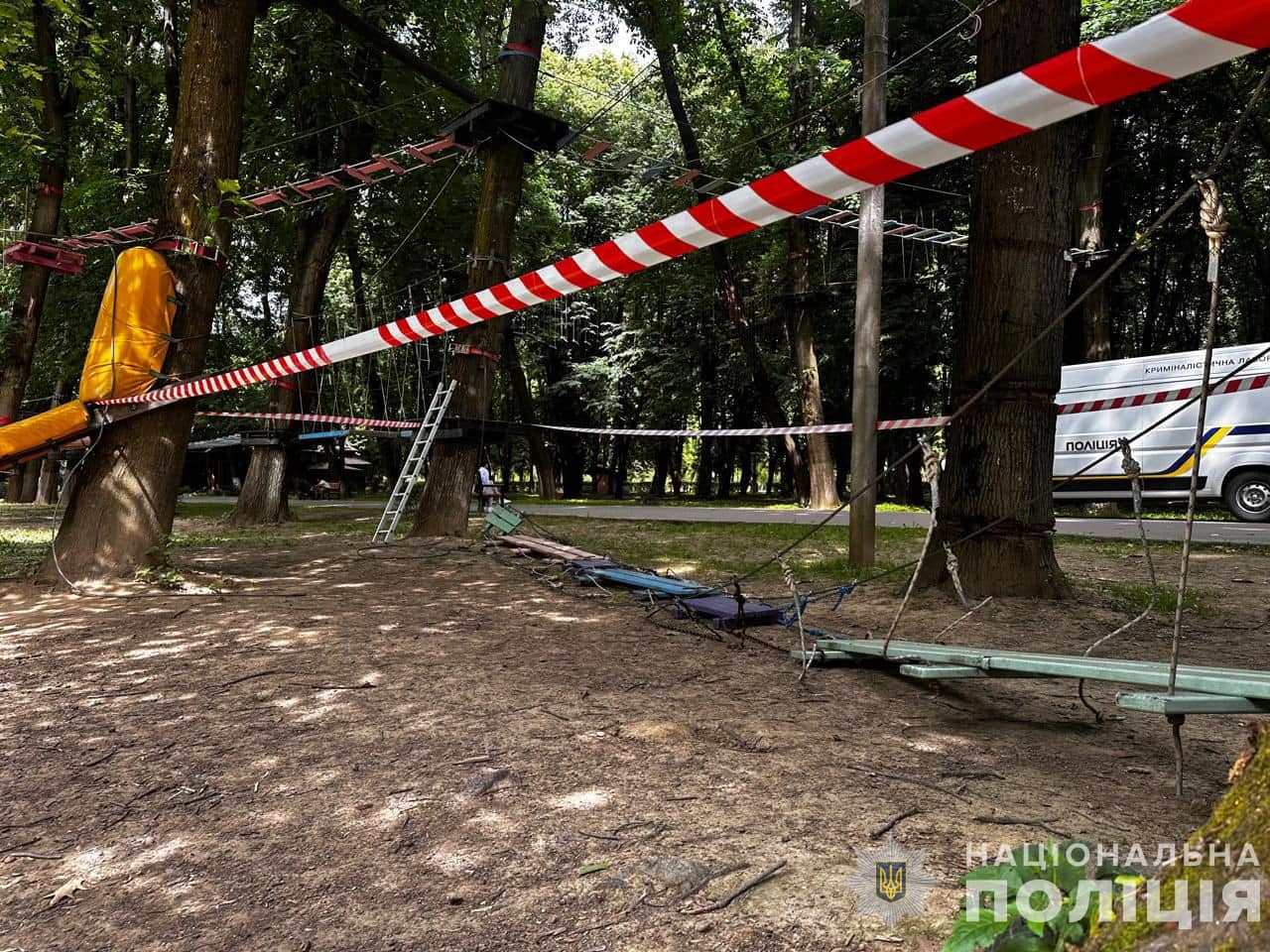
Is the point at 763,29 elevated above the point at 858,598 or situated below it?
above

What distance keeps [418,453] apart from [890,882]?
354 inches

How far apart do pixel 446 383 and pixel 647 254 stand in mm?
6735

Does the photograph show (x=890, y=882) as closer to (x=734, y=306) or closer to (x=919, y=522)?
(x=919, y=522)

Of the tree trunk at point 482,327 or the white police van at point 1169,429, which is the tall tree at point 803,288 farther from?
the tree trunk at point 482,327

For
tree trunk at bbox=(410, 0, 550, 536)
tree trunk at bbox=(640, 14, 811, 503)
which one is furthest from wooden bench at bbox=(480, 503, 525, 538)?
tree trunk at bbox=(640, 14, 811, 503)

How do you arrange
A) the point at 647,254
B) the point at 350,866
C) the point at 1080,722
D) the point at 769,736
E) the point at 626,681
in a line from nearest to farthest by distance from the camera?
the point at 350,866, the point at 769,736, the point at 1080,722, the point at 626,681, the point at 647,254

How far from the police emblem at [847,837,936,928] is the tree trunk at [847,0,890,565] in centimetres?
553

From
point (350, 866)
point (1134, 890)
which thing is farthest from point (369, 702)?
point (1134, 890)

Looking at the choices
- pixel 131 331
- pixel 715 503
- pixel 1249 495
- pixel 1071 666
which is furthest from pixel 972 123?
pixel 715 503

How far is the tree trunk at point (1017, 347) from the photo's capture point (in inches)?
220

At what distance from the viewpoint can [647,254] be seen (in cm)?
419

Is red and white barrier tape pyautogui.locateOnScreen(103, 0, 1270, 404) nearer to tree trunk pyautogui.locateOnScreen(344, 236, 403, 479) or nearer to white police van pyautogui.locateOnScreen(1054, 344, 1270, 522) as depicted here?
white police van pyautogui.locateOnScreen(1054, 344, 1270, 522)

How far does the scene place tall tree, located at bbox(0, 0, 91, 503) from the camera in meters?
12.0

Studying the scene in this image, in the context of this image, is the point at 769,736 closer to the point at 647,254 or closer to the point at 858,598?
the point at 647,254
